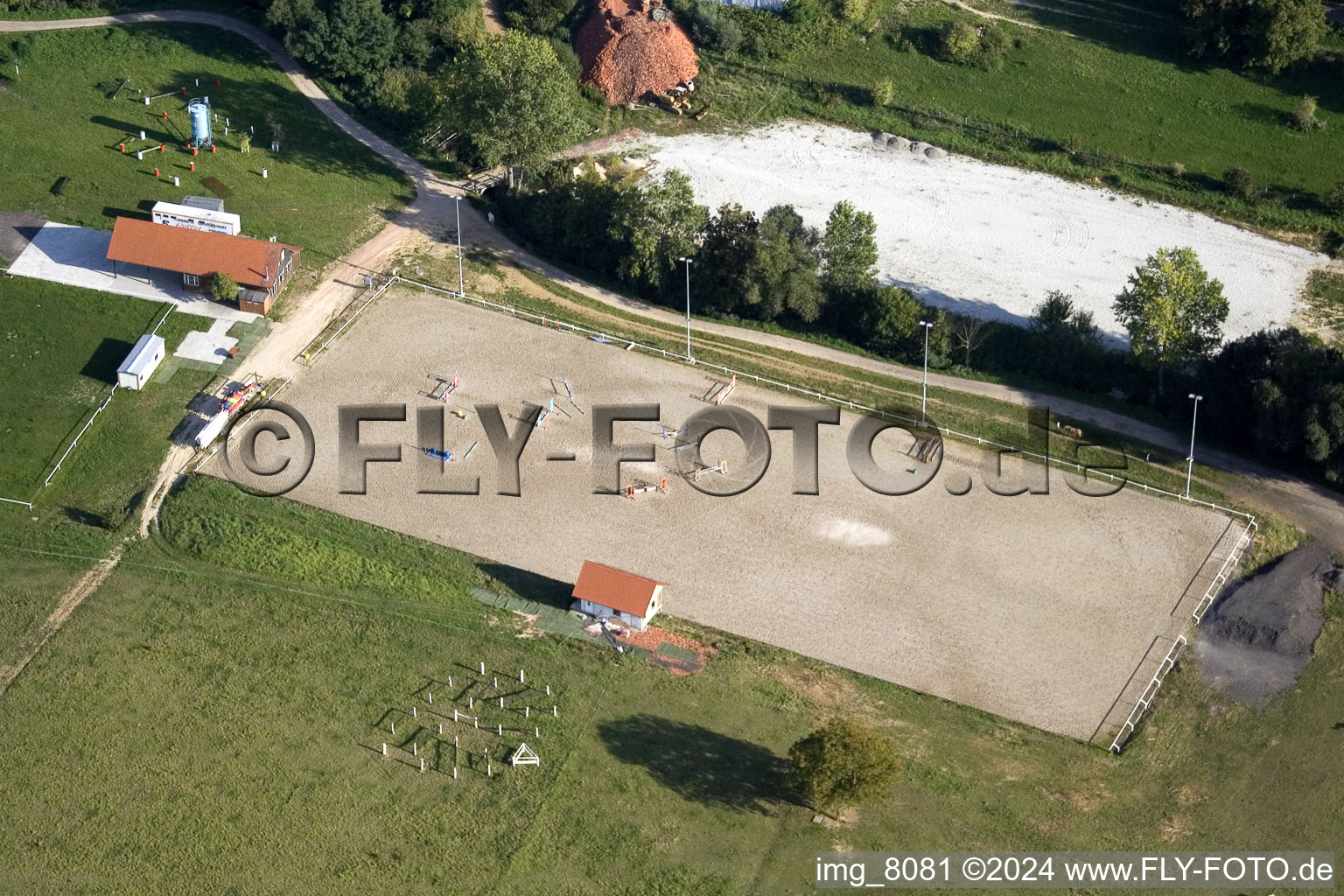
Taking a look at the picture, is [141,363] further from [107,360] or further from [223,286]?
[223,286]

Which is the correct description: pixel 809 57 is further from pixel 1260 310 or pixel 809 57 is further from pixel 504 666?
pixel 504 666

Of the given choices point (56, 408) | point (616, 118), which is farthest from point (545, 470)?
point (616, 118)

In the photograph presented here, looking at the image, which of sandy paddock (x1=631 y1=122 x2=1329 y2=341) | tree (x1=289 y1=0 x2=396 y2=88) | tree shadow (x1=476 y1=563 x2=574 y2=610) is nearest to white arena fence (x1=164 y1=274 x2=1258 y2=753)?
sandy paddock (x1=631 y1=122 x2=1329 y2=341)

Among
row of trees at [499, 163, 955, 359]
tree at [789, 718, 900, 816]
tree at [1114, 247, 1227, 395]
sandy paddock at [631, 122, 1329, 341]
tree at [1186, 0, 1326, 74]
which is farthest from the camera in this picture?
tree at [1186, 0, 1326, 74]

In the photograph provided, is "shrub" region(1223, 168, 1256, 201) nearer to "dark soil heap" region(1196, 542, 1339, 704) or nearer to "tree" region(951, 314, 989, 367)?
"tree" region(951, 314, 989, 367)

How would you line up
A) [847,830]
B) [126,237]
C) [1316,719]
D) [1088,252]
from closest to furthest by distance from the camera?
[847,830], [1316,719], [126,237], [1088,252]
